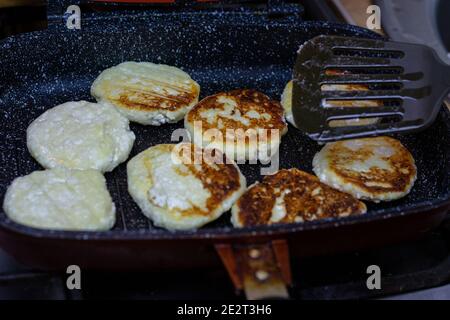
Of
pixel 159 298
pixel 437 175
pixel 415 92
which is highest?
pixel 415 92

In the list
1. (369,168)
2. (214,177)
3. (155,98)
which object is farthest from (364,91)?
(155,98)

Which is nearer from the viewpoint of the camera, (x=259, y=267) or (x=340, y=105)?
(x=259, y=267)

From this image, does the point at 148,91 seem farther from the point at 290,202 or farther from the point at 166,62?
the point at 290,202

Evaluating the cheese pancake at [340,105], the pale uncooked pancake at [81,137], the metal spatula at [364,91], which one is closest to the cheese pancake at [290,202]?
the metal spatula at [364,91]

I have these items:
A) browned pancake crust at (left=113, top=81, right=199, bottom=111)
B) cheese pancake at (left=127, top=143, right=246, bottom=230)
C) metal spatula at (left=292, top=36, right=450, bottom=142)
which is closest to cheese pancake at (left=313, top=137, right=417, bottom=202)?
metal spatula at (left=292, top=36, right=450, bottom=142)
